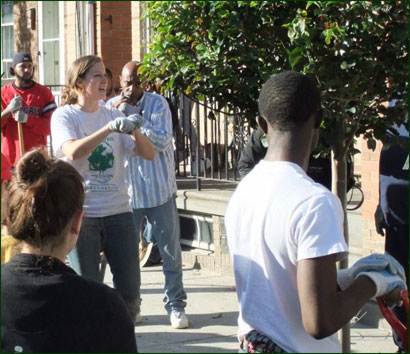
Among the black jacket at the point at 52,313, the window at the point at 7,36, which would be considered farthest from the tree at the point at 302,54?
the window at the point at 7,36

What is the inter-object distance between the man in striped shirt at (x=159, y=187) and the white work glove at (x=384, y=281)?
375cm

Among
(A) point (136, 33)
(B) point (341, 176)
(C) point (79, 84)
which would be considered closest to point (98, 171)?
(C) point (79, 84)

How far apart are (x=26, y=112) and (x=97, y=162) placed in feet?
10.5

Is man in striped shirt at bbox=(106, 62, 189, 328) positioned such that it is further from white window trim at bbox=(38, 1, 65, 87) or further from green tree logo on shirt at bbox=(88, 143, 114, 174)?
white window trim at bbox=(38, 1, 65, 87)

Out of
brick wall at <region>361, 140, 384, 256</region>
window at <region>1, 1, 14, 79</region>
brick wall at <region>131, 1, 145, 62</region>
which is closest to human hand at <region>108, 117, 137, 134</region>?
brick wall at <region>361, 140, 384, 256</region>

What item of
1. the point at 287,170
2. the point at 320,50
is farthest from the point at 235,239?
the point at 320,50

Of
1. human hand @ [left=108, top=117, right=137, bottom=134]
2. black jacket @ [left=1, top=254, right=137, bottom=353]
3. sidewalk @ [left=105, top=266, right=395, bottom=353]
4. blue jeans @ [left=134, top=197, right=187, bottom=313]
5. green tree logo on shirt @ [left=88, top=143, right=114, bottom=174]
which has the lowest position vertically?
sidewalk @ [left=105, top=266, right=395, bottom=353]

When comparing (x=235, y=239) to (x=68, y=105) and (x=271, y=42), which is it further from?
(x=68, y=105)

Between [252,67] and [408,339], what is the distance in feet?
5.02

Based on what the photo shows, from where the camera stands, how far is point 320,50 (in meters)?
3.97

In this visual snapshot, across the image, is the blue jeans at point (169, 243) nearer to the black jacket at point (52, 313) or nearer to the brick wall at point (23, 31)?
the black jacket at point (52, 313)

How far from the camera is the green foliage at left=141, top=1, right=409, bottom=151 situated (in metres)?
3.90

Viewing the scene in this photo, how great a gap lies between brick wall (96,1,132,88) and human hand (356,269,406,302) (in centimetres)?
1020

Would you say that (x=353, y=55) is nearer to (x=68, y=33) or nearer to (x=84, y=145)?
(x=84, y=145)
